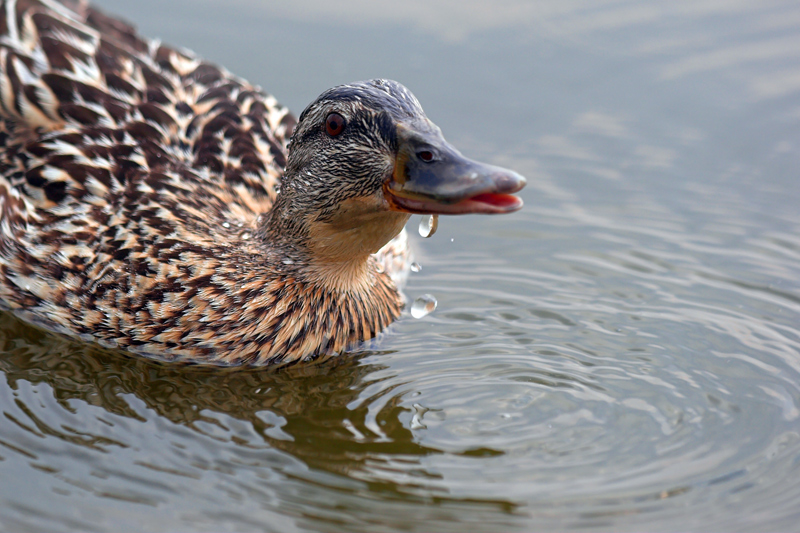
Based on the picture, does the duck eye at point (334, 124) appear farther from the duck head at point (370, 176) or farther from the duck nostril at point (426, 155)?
the duck nostril at point (426, 155)

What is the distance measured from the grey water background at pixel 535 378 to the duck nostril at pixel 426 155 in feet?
5.02

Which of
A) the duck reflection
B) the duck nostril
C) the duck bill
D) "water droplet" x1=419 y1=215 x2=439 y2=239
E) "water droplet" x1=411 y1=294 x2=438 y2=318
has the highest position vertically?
"water droplet" x1=411 y1=294 x2=438 y2=318

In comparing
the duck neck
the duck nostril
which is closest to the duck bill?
the duck nostril

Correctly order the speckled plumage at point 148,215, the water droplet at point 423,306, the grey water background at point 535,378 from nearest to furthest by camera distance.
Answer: the grey water background at point 535,378
the speckled plumage at point 148,215
the water droplet at point 423,306

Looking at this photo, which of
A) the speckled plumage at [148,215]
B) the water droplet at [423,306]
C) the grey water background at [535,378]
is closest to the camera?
the grey water background at [535,378]

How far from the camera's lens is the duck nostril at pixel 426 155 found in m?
5.29

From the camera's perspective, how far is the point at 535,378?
240 inches

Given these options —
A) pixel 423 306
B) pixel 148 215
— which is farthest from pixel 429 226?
pixel 148 215

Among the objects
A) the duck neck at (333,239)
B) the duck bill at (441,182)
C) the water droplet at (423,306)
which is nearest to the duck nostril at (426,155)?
the duck bill at (441,182)

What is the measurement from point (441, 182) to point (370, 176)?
1.72 feet

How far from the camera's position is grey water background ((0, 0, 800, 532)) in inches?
197

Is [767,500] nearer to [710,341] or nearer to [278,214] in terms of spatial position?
[710,341]

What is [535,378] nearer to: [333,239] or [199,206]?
[333,239]

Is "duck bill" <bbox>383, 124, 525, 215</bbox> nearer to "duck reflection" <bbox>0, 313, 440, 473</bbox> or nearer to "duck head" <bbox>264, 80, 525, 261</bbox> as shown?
"duck head" <bbox>264, 80, 525, 261</bbox>
